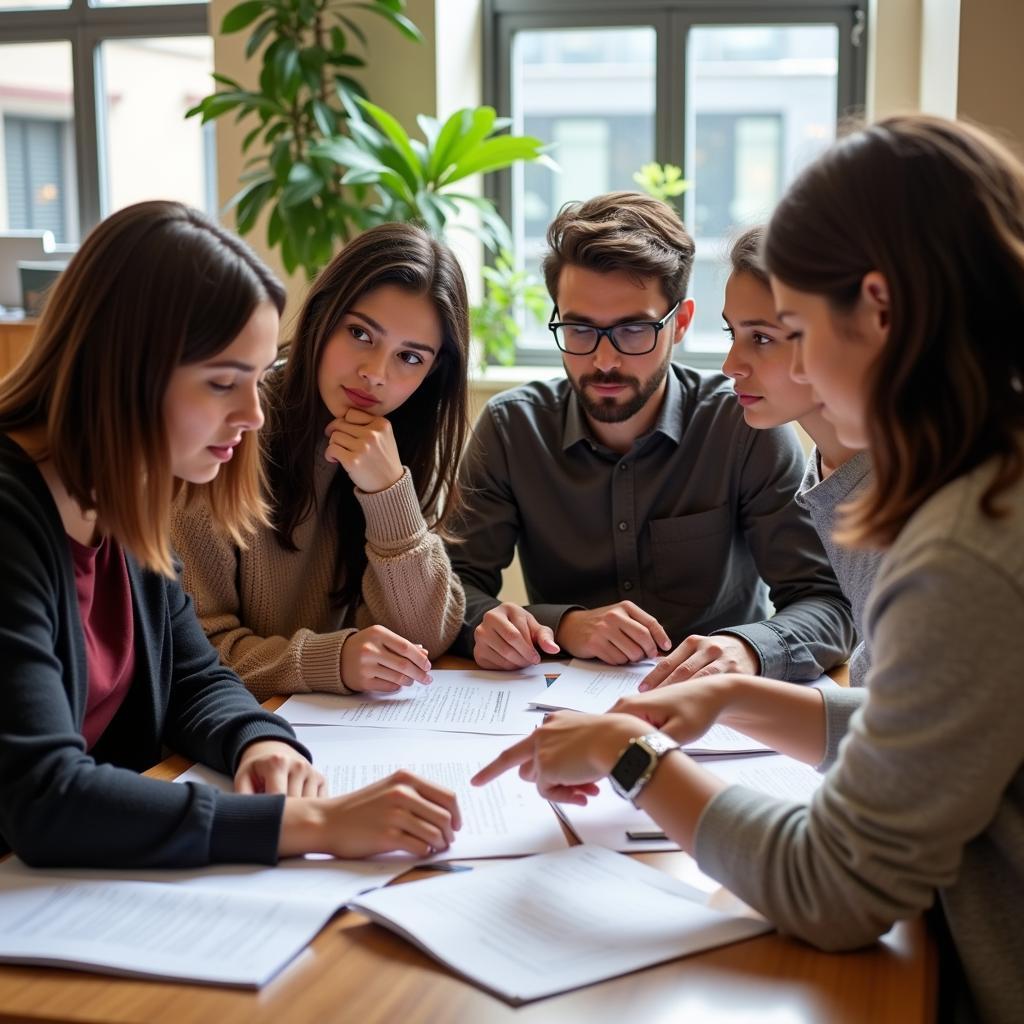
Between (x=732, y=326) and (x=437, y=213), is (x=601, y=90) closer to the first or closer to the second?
(x=437, y=213)

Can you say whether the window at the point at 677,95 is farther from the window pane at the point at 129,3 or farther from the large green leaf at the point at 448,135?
the window pane at the point at 129,3

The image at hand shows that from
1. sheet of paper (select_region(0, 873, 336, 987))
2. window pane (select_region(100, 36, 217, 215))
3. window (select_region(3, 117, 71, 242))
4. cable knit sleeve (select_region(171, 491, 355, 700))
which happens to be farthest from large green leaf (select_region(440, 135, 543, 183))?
sheet of paper (select_region(0, 873, 336, 987))

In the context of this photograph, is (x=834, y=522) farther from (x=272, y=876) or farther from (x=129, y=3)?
(x=129, y=3)

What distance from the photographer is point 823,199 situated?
99 cm

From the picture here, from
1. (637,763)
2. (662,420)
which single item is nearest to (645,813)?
(637,763)

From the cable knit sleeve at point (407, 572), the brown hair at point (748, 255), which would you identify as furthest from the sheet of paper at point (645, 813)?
the brown hair at point (748, 255)

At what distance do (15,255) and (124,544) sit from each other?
11.9 ft

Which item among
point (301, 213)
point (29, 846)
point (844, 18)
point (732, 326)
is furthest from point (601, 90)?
point (29, 846)

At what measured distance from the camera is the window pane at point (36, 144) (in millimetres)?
5430

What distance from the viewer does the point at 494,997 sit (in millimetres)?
911

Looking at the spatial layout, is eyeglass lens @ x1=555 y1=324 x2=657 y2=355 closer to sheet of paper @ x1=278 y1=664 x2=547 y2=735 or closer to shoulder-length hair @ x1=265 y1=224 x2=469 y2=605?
shoulder-length hair @ x1=265 y1=224 x2=469 y2=605

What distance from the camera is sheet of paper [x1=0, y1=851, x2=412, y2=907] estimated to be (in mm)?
1085

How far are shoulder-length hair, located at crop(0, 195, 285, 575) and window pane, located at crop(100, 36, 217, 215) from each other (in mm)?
4048

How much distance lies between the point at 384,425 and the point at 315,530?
210 mm
